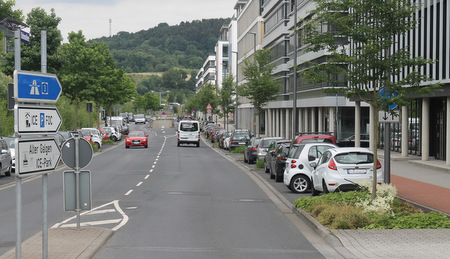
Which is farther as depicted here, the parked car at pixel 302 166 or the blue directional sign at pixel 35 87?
the parked car at pixel 302 166

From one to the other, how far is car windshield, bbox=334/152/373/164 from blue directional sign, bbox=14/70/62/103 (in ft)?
34.6

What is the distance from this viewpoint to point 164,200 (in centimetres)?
1839

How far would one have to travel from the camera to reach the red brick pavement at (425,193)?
16977 millimetres

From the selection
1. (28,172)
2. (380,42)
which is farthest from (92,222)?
(380,42)

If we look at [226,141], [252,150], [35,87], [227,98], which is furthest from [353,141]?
[35,87]

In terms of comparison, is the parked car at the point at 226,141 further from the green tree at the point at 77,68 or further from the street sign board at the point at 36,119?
the street sign board at the point at 36,119

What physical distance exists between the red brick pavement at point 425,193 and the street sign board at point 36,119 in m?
10.5

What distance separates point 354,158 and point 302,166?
3105 millimetres

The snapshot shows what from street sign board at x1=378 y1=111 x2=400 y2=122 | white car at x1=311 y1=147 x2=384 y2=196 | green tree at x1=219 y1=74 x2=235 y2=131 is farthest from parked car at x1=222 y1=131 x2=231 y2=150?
street sign board at x1=378 y1=111 x2=400 y2=122

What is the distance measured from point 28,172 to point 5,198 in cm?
1199

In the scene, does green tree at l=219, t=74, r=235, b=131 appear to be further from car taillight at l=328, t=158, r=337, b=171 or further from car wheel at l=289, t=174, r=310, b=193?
car taillight at l=328, t=158, r=337, b=171

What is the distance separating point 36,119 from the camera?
821 cm

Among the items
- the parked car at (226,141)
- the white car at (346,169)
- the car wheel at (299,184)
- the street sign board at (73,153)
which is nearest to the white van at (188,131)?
the parked car at (226,141)

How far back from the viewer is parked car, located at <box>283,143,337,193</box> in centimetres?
2053
